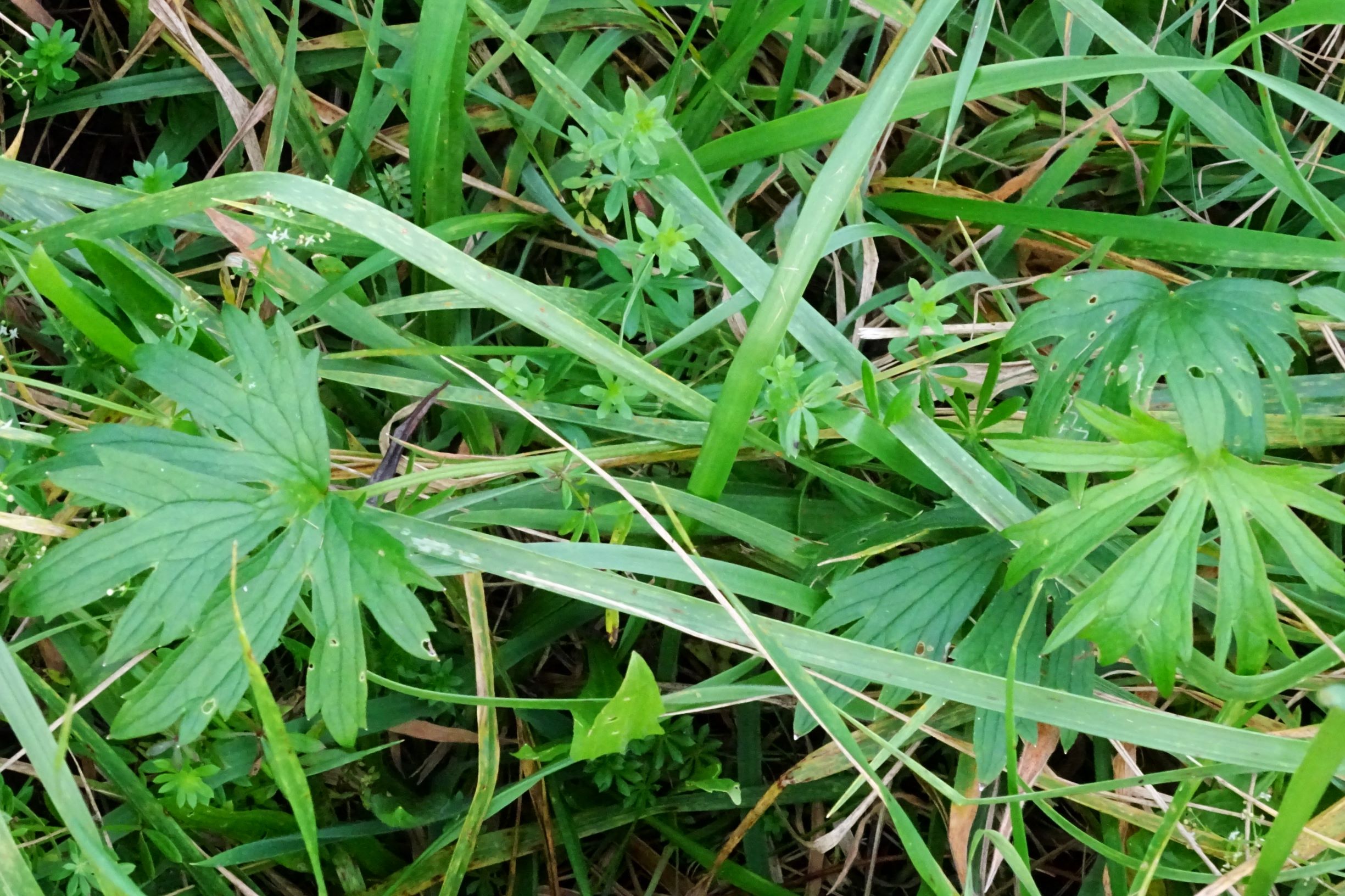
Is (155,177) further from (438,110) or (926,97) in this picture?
(926,97)

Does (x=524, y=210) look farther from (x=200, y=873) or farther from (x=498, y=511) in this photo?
(x=200, y=873)

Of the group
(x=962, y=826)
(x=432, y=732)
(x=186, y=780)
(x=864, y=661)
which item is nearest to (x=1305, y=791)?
(x=864, y=661)

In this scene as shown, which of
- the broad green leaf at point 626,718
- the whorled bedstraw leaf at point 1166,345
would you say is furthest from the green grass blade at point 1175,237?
the broad green leaf at point 626,718

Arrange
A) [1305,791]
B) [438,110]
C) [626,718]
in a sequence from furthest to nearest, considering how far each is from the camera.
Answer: [438,110], [626,718], [1305,791]

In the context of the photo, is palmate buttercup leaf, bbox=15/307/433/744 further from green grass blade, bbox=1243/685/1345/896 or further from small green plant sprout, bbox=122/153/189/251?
green grass blade, bbox=1243/685/1345/896

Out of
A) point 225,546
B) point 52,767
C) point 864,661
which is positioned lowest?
point 52,767

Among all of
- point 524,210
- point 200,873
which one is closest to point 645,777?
point 200,873
